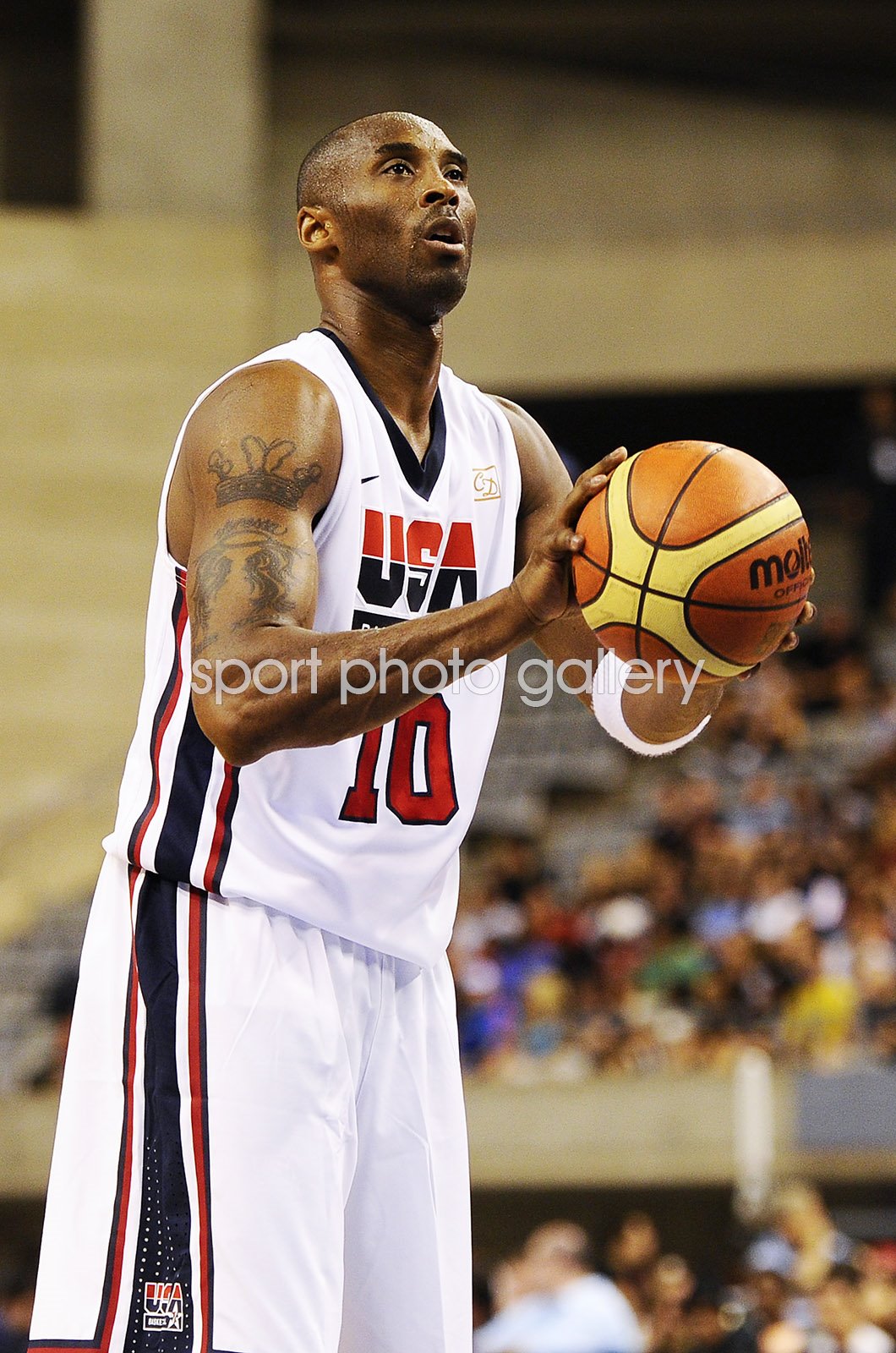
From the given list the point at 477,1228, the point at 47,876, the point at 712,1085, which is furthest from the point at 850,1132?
the point at 47,876

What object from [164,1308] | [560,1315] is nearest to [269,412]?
[164,1308]

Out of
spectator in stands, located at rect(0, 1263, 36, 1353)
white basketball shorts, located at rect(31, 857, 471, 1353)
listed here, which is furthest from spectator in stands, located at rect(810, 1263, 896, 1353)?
white basketball shorts, located at rect(31, 857, 471, 1353)

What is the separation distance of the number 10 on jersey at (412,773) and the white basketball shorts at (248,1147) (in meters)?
0.25

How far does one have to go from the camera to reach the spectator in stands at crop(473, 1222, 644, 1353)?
29.5ft

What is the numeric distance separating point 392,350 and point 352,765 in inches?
33.0

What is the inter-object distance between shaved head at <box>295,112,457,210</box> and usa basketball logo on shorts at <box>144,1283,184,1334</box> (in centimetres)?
203

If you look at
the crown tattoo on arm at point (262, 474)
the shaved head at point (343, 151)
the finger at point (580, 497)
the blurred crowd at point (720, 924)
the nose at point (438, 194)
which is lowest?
the finger at point (580, 497)

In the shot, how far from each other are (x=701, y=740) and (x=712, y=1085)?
15.1 ft

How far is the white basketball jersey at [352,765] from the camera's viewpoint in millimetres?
3332

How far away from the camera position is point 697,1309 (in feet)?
30.2

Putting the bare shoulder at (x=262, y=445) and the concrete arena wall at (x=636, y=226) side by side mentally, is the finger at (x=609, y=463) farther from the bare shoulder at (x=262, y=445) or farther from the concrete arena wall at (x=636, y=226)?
the concrete arena wall at (x=636, y=226)

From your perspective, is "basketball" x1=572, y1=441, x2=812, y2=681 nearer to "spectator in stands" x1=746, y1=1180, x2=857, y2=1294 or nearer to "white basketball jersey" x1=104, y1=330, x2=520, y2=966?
"white basketball jersey" x1=104, y1=330, x2=520, y2=966

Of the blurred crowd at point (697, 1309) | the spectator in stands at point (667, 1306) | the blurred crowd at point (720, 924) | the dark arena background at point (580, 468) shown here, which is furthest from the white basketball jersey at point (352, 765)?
the blurred crowd at point (720, 924)

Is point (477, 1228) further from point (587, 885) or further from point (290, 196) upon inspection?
point (290, 196)
